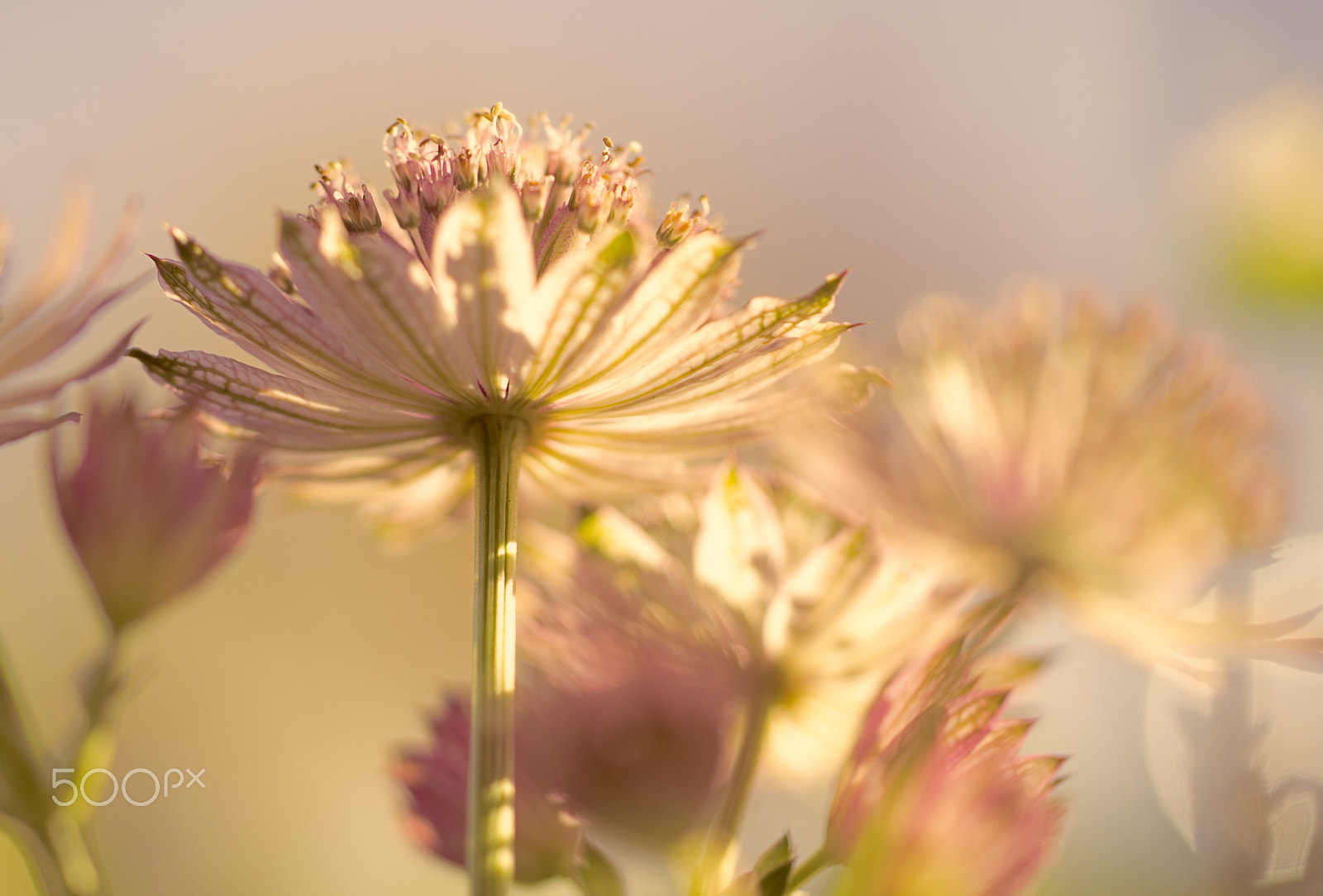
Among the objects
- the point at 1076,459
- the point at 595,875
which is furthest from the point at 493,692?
the point at 1076,459

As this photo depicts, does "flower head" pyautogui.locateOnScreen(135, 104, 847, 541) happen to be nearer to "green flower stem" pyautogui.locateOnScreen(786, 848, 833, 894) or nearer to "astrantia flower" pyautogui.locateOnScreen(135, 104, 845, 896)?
"astrantia flower" pyautogui.locateOnScreen(135, 104, 845, 896)

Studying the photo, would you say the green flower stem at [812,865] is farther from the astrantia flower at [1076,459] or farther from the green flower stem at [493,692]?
the astrantia flower at [1076,459]

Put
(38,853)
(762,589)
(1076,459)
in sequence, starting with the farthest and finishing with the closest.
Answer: (1076,459), (762,589), (38,853)

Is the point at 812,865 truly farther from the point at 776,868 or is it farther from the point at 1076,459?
the point at 1076,459

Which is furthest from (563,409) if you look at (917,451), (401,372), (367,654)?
(367,654)

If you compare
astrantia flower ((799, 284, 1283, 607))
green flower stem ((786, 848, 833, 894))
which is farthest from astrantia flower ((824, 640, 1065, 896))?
astrantia flower ((799, 284, 1283, 607))

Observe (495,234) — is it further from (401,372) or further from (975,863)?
(975,863)
